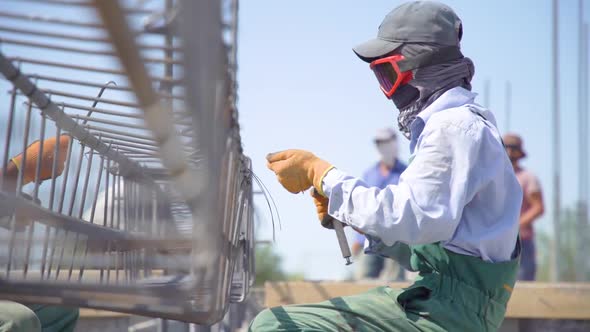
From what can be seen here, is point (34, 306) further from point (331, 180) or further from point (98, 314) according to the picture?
point (98, 314)

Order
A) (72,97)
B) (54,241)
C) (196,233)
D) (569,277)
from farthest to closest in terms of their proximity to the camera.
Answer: (569,277) → (54,241) → (72,97) → (196,233)

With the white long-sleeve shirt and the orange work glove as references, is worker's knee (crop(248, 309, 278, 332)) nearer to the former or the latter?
the white long-sleeve shirt

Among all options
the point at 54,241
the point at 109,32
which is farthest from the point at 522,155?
the point at 109,32

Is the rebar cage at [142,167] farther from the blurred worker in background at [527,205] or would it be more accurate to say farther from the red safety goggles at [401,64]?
the blurred worker in background at [527,205]

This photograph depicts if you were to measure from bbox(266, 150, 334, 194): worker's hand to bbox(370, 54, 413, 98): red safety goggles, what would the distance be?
0.40m

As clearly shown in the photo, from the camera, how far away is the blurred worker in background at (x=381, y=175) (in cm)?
674

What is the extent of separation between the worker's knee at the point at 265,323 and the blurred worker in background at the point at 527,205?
4542 mm

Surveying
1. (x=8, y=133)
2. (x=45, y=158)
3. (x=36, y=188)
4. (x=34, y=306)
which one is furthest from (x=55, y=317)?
(x=8, y=133)

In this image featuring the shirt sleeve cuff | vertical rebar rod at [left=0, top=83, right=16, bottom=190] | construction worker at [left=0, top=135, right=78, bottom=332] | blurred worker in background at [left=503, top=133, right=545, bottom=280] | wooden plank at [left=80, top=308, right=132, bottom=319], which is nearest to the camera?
vertical rebar rod at [left=0, top=83, right=16, bottom=190]

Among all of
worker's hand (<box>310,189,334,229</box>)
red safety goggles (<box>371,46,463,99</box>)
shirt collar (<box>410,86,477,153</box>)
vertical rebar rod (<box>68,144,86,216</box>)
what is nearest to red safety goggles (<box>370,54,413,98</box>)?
red safety goggles (<box>371,46,463,99</box>)

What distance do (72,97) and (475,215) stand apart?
109 centimetres

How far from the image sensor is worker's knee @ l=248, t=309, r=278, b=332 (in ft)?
6.93

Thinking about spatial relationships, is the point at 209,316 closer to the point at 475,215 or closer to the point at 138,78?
the point at 138,78

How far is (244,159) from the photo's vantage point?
7.18ft
